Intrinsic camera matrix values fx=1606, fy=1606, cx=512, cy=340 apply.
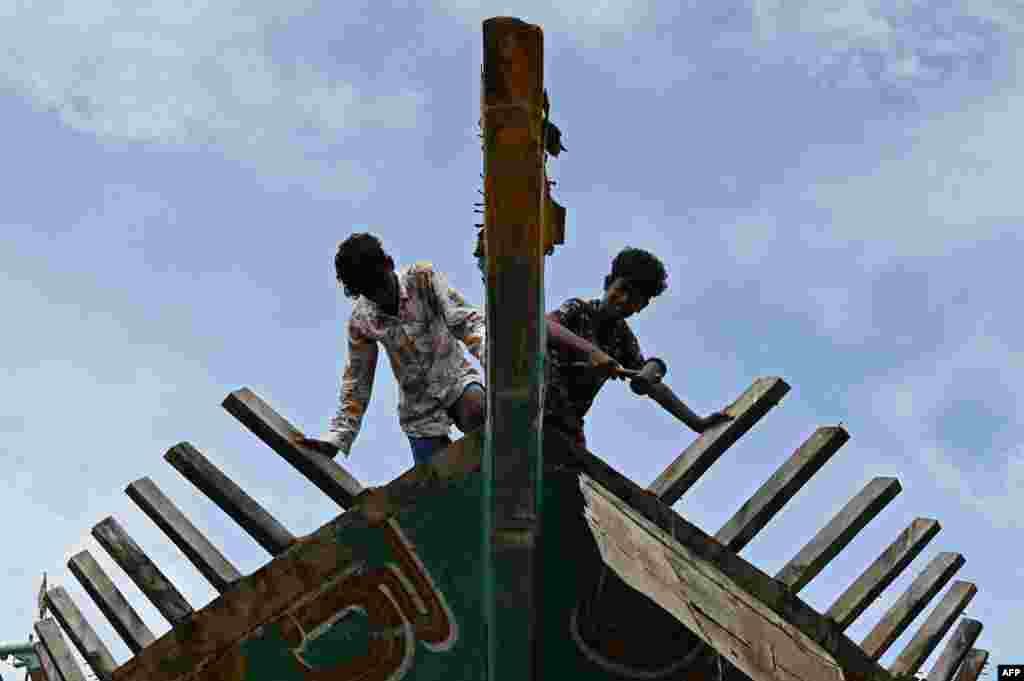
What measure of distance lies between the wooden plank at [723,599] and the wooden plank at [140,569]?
68.2 inches

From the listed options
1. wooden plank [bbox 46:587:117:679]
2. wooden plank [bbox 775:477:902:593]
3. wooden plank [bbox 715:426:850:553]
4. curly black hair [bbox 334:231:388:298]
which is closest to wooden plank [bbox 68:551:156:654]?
wooden plank [bbox 46:587:117:679]

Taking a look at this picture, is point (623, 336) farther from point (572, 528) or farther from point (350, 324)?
point (572, 528)

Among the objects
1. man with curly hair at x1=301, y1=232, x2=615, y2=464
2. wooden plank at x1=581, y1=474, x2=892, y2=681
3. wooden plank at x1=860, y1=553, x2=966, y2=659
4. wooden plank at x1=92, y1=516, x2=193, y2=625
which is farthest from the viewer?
wooden plank at x1=860, y1=553, x2=966, y2=659

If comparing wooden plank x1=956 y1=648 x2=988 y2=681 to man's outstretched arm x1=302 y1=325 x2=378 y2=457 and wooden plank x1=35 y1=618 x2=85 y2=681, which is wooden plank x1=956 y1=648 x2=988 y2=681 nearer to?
man's outstretched arm x1=302 y1=325 x2=378 y2=457

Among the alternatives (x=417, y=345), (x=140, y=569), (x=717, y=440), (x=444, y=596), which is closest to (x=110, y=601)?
(x=140, y=569)

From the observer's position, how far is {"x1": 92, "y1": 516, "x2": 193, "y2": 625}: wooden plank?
6.26 m

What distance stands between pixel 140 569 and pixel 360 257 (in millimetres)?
1569

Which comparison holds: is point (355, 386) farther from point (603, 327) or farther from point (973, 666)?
point (973, 666)

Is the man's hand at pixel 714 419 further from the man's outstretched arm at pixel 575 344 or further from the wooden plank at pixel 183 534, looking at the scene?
the wooden plank at pixel 183 534

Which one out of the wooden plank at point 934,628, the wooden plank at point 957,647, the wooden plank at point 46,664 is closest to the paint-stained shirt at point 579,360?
the wooden plank at point 934,628

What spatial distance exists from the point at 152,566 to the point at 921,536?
3.40 m

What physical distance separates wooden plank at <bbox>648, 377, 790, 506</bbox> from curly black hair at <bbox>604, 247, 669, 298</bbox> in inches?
27.1

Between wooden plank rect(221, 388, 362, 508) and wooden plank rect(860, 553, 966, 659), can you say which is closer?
wooden plank rect(221, 388, 362, 508)

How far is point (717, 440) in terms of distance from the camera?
6.86 meters
